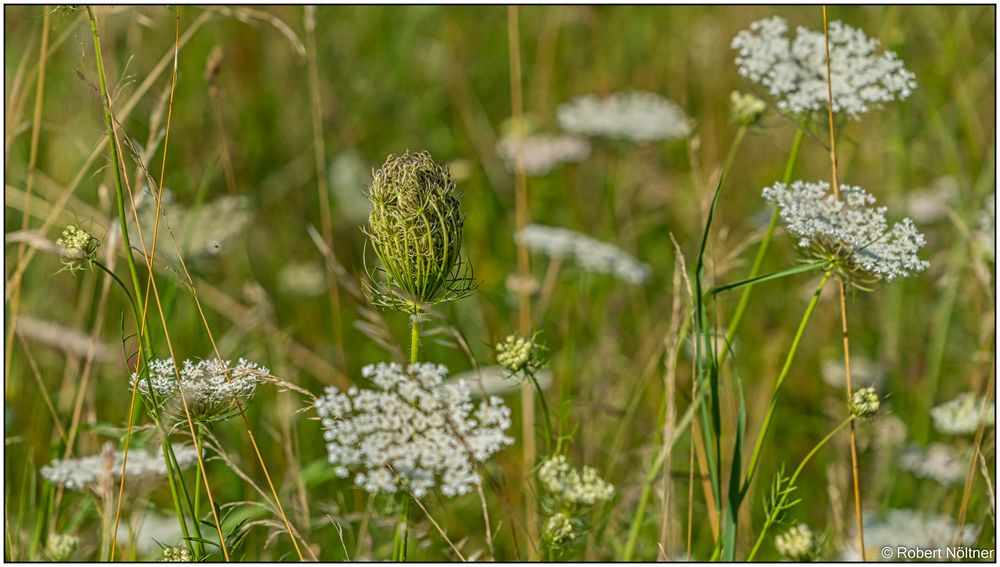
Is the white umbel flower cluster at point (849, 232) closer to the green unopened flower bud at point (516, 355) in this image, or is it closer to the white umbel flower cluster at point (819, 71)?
the white umbel flower cluster at point (819, 71)

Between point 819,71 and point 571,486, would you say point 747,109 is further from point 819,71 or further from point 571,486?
point 571,486

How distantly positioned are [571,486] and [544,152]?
2.80 m

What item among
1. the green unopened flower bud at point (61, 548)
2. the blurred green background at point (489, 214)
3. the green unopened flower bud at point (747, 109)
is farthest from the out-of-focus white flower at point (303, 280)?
the green unopened flower bud at point (747, 109)

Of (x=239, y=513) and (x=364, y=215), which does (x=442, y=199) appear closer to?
(x=239, y=513)

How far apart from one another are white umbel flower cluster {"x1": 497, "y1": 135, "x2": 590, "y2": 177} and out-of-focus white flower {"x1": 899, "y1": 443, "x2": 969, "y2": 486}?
212 centimetres

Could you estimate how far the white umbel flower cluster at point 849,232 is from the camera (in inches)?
74.6

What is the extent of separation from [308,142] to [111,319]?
1.59 metres

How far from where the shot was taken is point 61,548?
7.25 ft

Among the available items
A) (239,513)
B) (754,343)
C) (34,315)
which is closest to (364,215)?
(34,315)

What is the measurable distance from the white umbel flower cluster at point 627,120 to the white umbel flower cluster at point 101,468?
2.71m

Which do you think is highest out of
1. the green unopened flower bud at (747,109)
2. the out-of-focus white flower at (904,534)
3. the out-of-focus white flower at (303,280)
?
the green unopened flower bud at (747,109)

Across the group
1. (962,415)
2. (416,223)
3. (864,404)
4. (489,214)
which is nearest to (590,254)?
(489,214)

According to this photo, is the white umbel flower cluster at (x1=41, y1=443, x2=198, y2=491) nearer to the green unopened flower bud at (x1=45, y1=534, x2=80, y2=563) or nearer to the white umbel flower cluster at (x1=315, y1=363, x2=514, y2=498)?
the green unopened flower bud at (x1=45, y1=534, x2=80, y2=563)

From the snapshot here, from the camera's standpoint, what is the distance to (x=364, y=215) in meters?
5.11
